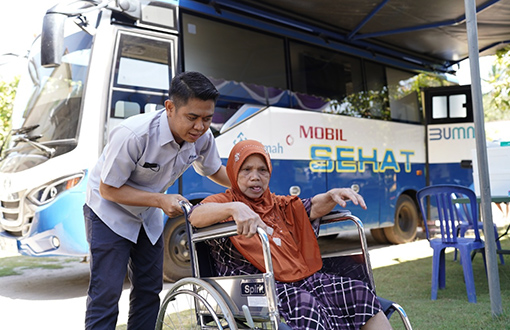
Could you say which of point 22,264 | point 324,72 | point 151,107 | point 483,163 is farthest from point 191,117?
point 22,264

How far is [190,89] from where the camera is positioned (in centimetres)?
238

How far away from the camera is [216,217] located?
225cm

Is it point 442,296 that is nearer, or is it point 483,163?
point 483,163

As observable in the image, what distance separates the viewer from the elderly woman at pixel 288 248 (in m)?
2.27

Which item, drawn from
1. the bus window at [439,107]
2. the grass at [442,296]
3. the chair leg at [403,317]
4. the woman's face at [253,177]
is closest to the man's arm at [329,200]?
the woman's face at [253,177]

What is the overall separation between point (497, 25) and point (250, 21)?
12.6 ft

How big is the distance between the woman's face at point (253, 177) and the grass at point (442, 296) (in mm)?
1824

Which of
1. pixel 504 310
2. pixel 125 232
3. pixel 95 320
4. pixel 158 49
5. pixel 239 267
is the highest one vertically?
pixel 158 49

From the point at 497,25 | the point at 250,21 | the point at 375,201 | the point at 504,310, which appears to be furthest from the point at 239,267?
the point at 497,25

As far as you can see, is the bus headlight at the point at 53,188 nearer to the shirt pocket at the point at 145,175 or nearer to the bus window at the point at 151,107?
the bus window at the point at 151,107

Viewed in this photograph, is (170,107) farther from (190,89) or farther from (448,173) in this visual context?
(448,173)

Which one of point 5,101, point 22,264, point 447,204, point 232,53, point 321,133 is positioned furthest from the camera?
point 5,101

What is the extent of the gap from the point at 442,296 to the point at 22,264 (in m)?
6.05

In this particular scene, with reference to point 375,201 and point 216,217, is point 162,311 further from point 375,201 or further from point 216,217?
point 375,201
